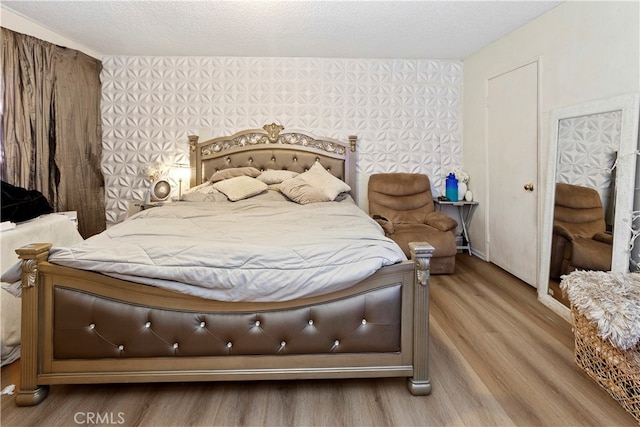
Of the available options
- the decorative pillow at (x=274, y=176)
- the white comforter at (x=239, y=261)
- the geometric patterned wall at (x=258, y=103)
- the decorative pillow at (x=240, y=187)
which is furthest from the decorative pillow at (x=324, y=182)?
the white comforter at (x=239, y=261)

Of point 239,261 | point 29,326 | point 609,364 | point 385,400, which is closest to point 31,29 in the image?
point 29,326

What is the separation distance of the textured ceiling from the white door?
1.84 ft

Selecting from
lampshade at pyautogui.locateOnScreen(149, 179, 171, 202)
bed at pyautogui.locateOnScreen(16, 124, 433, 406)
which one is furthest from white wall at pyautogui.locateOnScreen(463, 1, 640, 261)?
lampshade at pyautogui.locateOnScreen(149, 179, 171, 202)

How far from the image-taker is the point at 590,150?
2.53 meters

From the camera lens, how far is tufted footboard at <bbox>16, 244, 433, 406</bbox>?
1.72 metres

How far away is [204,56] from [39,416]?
152 inches

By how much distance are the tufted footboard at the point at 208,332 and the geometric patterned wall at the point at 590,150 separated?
157 centimetres

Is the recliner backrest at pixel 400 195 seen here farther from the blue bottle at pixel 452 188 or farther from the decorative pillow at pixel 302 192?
the decorative pillow at pixel 302 192

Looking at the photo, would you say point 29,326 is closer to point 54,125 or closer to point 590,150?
point 54,125

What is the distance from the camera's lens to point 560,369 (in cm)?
205

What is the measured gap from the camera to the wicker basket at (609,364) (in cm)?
165

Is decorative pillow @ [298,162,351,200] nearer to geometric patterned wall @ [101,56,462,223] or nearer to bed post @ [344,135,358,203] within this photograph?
bed post @ [344,135,358,203]

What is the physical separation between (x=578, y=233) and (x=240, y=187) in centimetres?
288

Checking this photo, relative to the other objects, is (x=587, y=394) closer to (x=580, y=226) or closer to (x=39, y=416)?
(x=580, y=226)
